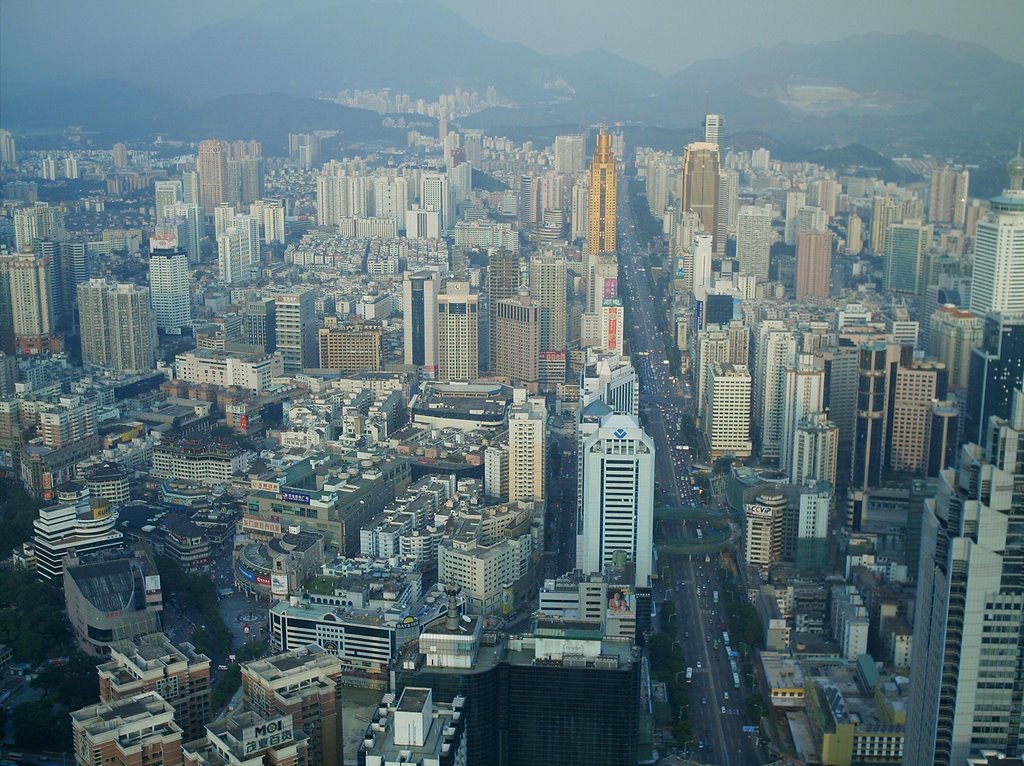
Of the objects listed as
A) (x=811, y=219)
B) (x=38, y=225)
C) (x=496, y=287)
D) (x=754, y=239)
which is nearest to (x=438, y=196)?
(x=38, y=225)

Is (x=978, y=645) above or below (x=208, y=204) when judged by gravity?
below

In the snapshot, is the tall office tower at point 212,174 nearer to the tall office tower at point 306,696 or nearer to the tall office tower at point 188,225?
the tall office tower at point 188,225

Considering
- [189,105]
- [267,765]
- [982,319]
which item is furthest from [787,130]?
[189,105]

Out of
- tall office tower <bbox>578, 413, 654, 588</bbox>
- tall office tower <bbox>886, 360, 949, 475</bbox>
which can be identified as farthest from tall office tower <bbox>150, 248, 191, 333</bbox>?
tall office tower <bbox>886, 360, 949, 475</bbox>

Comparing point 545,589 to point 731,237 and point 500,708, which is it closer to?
point 500,708

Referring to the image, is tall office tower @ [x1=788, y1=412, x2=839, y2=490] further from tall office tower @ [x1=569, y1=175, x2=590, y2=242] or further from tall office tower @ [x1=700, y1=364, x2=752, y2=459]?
tall office tower @ [x1=569, y1=175, x2=590, y2=242]

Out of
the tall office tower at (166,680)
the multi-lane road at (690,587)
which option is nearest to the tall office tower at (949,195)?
the multi-lane road at (690,587)

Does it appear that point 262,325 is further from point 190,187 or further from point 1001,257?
point 1001,257
